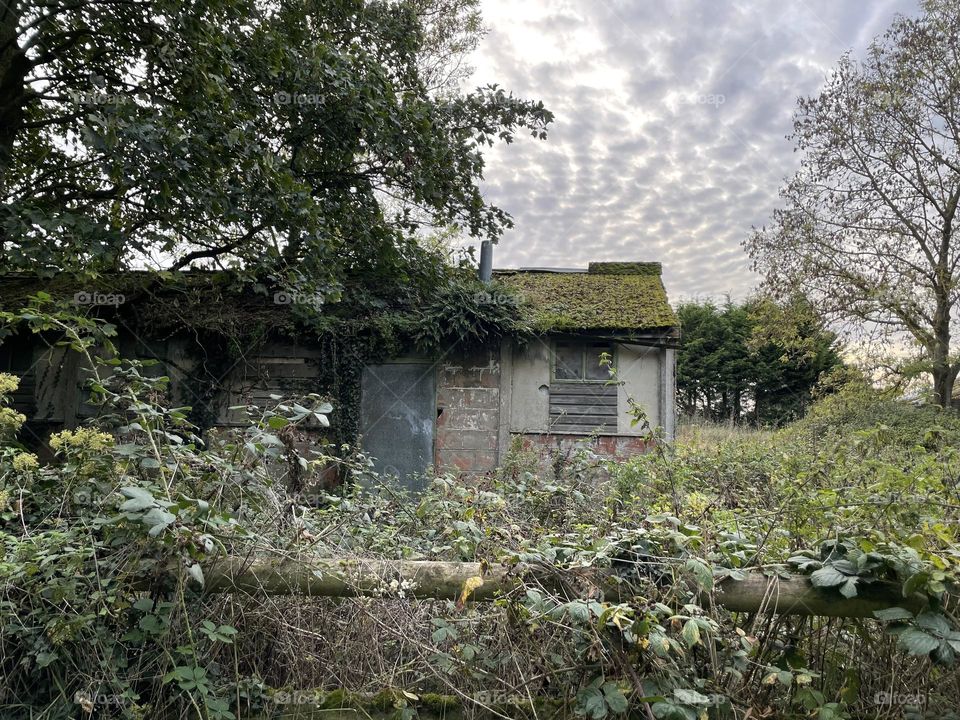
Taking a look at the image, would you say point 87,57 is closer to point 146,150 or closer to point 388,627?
point 146,150

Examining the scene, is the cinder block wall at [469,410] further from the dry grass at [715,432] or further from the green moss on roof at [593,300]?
the dry grass at [715,432]

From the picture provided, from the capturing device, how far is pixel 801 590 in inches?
83.1

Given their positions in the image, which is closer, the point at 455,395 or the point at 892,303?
the point at 455,395

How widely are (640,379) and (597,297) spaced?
6.12ft

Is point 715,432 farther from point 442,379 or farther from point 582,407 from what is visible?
point 442,379

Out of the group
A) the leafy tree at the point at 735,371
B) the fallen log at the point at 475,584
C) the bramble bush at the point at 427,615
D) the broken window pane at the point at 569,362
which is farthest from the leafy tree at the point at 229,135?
the leafy tree at the point at 735,371

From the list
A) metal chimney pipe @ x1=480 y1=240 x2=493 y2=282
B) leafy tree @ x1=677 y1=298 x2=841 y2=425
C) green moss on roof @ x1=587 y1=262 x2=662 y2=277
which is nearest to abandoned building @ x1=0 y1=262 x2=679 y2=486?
metal chimney pipe @ x1=480 y1=240 x2=493 y2=282

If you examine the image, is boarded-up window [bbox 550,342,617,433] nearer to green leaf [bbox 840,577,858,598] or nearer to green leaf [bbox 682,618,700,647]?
green leaf [bbox 840,577,858,598]

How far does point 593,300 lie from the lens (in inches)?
469

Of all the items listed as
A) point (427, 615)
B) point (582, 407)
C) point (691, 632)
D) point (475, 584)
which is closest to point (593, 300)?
point (582, 407)

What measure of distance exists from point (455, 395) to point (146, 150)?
21.4 feet

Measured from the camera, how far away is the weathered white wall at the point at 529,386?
11.4 m

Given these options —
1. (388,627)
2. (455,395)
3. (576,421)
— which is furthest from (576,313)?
(388,627)

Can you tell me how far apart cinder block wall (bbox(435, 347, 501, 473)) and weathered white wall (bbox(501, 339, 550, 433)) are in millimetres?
294
